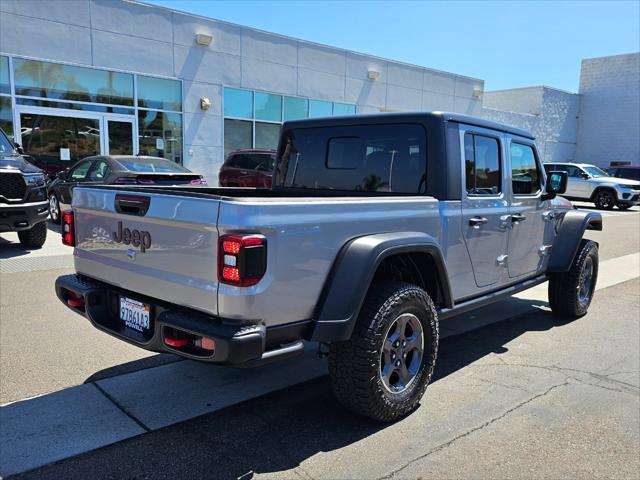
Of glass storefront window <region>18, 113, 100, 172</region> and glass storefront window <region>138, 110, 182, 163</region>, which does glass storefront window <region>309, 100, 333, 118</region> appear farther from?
glass storefront window <region>18, 113, 100, 172</region>

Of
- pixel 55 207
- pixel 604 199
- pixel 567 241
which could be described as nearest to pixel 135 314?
pixel 567 241

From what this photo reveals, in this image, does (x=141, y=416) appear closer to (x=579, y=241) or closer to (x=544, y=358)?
(x=544, y=358)

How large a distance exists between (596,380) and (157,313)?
3409 millimetres

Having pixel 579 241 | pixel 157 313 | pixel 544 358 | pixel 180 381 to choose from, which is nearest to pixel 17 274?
pixel 180 381

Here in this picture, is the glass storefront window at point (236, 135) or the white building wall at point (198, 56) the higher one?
the white building wall at point (198, 56)

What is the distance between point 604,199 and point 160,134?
17.3m

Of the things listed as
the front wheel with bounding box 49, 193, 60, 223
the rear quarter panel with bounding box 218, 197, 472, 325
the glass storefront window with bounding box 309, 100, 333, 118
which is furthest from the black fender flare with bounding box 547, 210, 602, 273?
the glass storefront window with bounding box 309, 100, 333, 118

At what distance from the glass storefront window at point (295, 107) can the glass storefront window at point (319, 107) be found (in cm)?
22

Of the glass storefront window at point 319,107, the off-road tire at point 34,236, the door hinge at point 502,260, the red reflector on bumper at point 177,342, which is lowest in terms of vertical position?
the off-road tire at point 34,236

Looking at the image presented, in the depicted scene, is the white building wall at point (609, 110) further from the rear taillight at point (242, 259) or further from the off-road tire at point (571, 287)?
the rear taillight at point (242, 259)

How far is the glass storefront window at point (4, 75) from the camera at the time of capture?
13250 millimetres

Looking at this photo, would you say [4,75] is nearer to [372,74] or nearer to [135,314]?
[372,74]

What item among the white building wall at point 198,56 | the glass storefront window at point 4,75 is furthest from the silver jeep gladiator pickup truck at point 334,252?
the white building wall at point 198,56

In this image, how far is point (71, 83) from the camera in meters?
14.3
